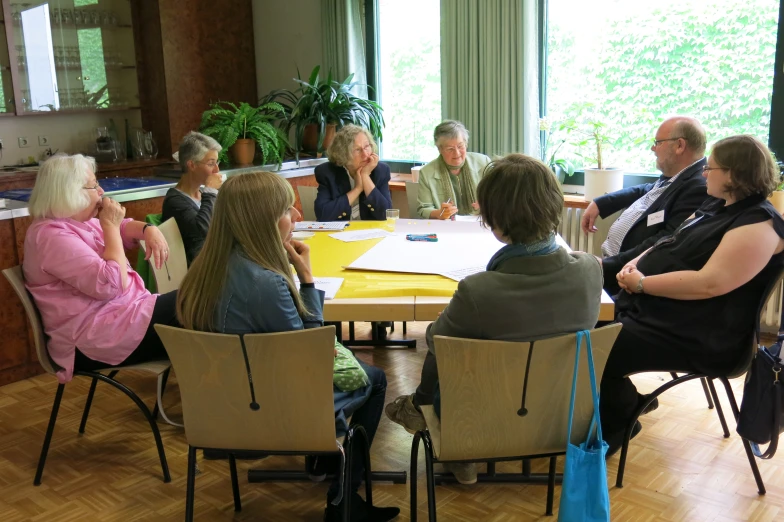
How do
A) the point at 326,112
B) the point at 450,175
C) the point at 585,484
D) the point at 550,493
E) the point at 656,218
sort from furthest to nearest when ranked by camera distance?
the point at 326,112 → the point at 450,175 → the point at 656,218 → the point at 550,493 → the point at 585,484

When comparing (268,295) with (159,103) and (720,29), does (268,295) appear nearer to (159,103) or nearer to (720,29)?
(720,29)

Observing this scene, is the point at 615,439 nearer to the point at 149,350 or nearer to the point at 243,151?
the point at 149,350

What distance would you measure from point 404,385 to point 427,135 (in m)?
2.59

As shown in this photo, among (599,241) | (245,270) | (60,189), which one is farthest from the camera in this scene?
(599,241)

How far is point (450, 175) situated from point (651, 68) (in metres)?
1.42

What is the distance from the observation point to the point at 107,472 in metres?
2.85

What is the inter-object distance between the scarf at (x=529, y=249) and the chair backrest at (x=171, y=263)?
5.36 feet

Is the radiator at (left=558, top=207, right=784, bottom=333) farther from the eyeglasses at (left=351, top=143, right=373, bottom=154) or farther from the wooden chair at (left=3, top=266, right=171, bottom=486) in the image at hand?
the wooden chair at (left=3, top=266, right=171, bottom=486)

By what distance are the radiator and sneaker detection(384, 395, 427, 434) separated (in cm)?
130

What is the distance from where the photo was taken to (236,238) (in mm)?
2041

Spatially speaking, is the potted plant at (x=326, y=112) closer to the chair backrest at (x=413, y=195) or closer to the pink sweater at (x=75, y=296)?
the chair backrest at (x=413, y=195)

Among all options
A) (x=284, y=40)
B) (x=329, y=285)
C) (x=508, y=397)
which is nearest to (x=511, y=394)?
(x=508, y=397)

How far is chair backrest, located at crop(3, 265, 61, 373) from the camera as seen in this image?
2.58 m

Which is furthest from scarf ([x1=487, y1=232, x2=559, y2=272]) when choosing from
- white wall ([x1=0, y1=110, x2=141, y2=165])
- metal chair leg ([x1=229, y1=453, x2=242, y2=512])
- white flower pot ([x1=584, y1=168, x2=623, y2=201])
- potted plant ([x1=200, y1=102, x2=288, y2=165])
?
white wall ([x1=0, y1=110, x2=141, y2=165])
